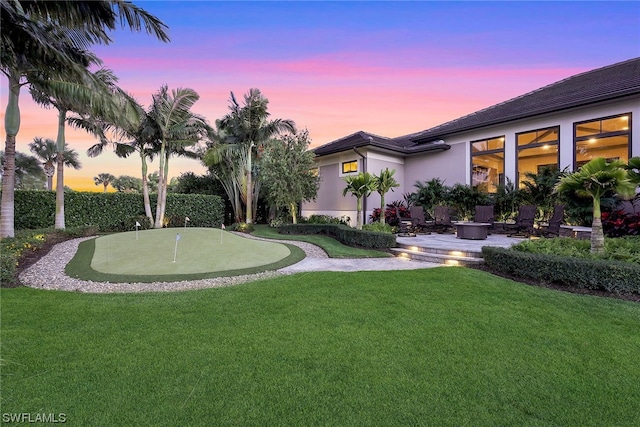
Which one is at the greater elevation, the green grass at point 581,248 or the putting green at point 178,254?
the green grass at point 581,248

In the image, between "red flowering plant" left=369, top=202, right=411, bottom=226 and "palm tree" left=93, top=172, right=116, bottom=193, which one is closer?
"red flowering plant" left=369, top=202, right=411, bottom=226

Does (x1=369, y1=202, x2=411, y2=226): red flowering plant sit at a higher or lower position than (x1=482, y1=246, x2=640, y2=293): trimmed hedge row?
higher

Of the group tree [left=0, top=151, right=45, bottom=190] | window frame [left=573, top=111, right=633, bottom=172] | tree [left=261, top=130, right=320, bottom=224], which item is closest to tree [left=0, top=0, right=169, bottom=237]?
tree [left=261, top=130, right=320, bottom=224]

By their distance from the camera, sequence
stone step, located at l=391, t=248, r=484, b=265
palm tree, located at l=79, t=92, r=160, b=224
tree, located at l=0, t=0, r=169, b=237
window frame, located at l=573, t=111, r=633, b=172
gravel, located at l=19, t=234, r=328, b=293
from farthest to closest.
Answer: palm tree, located at l=79, t=92, r=160, b=224 → window frame, located at l=573, t=111, r=633, b=172 → stone step, located at l=391, t=248, r=484, b=265 → tree, located at l=0, t=0, r=169, b=237 → gravel, located at l=19, t=234, r=328, b=293

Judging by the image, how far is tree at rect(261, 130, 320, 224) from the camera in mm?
14919

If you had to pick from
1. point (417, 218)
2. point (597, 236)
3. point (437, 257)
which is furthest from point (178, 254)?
point (597, 236)

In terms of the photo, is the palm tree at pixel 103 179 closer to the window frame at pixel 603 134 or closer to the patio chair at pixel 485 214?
the patio chair at pixel 485 214

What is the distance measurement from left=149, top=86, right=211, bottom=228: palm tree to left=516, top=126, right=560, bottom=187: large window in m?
16.7

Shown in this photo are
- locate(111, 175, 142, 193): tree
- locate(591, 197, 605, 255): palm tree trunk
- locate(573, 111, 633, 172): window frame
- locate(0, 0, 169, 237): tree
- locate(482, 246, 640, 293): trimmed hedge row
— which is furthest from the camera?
locate(111, 175, 142, 193): tree

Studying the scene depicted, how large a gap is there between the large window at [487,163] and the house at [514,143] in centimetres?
4

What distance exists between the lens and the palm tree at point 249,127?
16.8 m

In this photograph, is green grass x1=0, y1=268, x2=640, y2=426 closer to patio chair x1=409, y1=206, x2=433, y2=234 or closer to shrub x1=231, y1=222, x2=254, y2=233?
patio chair x1=409, y1=206, x2=433, y2=234

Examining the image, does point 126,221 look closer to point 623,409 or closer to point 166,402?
point 166,402

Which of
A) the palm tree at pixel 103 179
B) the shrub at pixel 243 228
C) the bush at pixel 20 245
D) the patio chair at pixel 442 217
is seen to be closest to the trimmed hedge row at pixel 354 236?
the shrub at pixel 243 228
